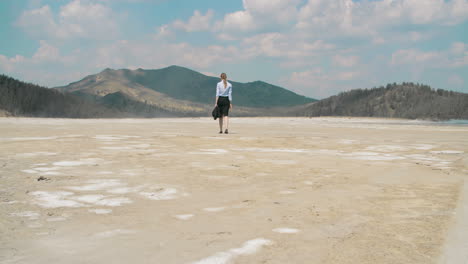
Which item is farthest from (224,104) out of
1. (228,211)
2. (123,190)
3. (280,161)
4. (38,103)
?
(38,103)

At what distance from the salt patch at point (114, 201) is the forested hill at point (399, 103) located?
30.3m

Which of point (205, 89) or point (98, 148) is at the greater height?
point (205, 89)

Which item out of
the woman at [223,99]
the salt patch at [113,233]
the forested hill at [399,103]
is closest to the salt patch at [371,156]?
the salt patch at [113,233]

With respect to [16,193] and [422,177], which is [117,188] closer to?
[16,193]

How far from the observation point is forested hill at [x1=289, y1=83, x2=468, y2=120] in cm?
3083

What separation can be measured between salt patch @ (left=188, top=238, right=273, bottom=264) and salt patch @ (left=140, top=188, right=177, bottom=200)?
114cm

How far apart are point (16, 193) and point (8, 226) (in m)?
0.88

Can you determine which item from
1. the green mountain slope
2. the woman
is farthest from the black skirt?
the green mountain slope

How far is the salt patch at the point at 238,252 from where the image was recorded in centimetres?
181

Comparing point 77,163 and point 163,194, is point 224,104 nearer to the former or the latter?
point 77,163

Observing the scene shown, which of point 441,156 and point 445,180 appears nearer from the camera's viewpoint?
point 445,180

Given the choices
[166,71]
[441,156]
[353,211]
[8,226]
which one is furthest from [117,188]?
[166,71]

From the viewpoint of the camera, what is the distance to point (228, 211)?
2.69 m

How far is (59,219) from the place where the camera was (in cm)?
245
